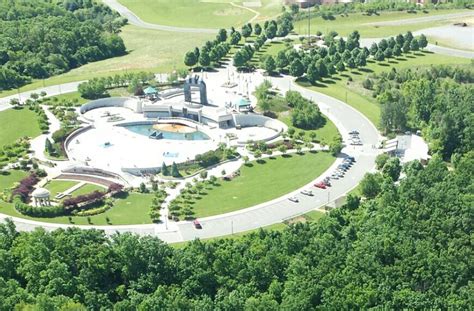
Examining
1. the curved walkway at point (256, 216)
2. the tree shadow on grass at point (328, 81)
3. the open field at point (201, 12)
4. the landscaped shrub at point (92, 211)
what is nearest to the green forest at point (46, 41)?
the open field at point (201, 12)

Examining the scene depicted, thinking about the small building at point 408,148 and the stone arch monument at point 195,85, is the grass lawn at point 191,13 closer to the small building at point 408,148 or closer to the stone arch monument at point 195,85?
the stone arch monument at point 195,85

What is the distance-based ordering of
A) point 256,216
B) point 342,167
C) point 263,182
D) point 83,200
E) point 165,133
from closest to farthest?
point 256,216, point 83,200, point 263,182, point 342,167, point 165,133

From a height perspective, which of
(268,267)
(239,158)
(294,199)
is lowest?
(294,199)

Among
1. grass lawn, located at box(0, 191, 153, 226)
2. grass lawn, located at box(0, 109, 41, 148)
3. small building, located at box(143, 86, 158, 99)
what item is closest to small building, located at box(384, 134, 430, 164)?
grass lawn, located at box(0, 191, 153, 226)

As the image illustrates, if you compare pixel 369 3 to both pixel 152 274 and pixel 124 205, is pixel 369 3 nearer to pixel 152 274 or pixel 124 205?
pixel 124 205

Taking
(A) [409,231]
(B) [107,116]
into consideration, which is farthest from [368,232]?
(B) [107,116]

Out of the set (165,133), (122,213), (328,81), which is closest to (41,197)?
(122,213)

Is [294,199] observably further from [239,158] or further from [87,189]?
[87,189]
